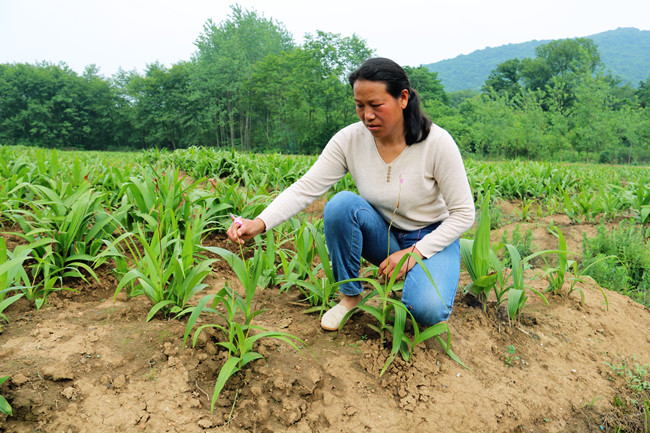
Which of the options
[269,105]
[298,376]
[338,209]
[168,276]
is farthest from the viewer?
[269,105]

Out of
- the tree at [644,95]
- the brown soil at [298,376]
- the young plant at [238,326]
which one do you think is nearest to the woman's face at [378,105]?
the young plant at [238,326]

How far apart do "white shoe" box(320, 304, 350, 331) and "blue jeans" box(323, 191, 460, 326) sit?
0.31ft

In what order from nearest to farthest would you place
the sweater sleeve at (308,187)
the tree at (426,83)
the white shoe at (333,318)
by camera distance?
the sweater sleeve at (308,187) < the white shoe at (333,318) < the tree at (426,83)

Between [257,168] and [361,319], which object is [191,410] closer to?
[361,319]

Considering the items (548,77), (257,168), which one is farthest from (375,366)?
(548,77)

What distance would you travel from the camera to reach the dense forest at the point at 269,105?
22.2 metres

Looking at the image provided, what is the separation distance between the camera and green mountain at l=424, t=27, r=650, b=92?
472ft

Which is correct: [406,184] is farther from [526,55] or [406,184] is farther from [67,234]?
[526,55]

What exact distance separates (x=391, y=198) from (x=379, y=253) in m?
0.33

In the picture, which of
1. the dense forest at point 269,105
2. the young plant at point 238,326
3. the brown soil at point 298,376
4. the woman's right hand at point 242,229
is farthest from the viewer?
the dense forest at point 269,105

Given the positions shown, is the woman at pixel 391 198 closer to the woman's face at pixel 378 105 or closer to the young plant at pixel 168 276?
the woman's face at pixel 378 105

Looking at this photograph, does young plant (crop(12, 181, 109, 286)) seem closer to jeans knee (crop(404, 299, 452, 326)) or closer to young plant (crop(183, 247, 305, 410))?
young plant (crop(183, 247, 305, 410))

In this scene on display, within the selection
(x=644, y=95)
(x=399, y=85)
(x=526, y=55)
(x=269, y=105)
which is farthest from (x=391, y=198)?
(x=526, y=55)

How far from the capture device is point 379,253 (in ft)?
6.77
